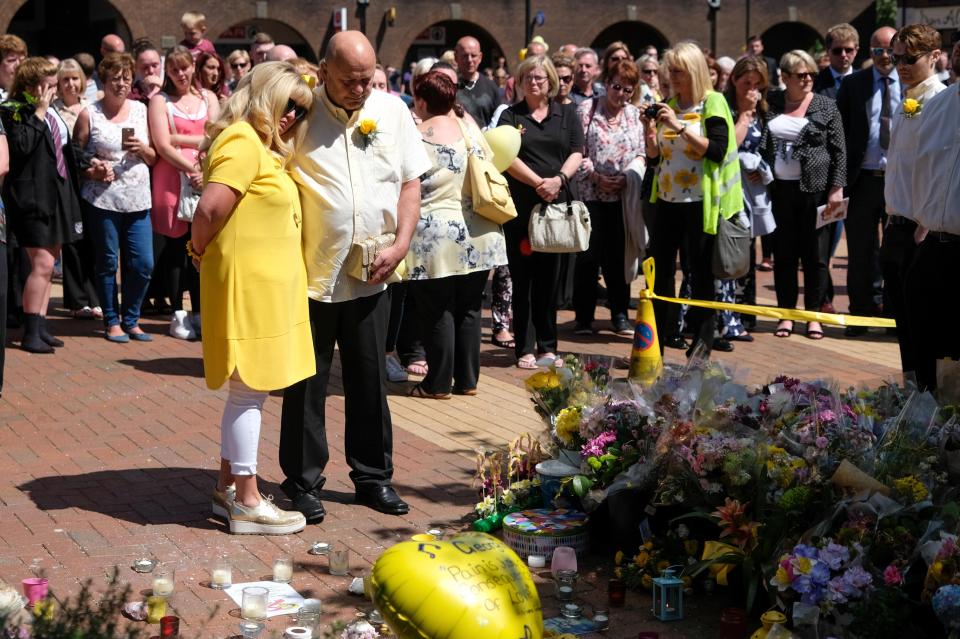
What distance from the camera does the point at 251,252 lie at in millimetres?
5406

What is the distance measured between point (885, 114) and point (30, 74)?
6.76 meters

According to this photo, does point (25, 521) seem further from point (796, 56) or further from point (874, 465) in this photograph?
point (796, 56)

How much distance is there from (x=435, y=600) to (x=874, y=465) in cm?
170

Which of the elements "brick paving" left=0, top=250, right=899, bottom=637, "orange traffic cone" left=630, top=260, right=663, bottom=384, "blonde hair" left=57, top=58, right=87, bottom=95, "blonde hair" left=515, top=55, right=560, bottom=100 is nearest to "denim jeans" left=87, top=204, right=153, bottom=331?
"brick paving" left=0, top=250, right=899, bottom=637

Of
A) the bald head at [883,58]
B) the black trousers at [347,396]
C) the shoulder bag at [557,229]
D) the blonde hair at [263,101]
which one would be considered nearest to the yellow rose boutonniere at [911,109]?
the black trousers at [347,396]

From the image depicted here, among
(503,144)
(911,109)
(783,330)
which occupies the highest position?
(911,109)

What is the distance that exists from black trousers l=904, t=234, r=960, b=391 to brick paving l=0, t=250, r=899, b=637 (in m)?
0.39

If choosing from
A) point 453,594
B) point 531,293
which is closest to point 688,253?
point 531,293

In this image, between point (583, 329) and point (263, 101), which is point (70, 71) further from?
point (263, 101)

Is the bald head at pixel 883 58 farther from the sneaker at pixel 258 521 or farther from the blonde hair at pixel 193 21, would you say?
the sneaker at pixel 258 521

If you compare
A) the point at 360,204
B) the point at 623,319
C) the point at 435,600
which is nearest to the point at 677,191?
the point at 623,319

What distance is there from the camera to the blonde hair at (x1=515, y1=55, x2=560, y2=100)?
9297 millimetres

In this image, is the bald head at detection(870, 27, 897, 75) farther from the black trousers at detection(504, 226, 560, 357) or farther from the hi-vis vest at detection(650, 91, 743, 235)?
the black trousers at detection(504, 226, 560, 357)

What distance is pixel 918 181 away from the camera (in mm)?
5930
